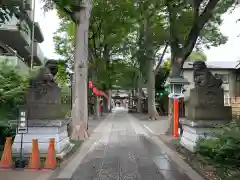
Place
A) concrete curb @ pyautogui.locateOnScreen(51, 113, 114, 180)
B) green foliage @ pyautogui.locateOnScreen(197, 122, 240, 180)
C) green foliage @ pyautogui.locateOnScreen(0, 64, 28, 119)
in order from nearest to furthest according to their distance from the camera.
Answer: green foliage @ pyautogui.locateOnScreen(197, 122, 240, 180), concrete curb @ pyautogui.locateOnScreen(51, 113, 114, 180), green foliage @ pyautogui.locateOnScreen(0, 64, 28, 119)

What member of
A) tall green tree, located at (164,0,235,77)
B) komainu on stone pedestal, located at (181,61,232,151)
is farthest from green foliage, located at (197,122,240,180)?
tall green tree, located at (164,0,235,77)

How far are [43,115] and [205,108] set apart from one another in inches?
210

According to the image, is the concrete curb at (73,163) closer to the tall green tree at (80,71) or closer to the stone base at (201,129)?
the tall green tree at (80,71)

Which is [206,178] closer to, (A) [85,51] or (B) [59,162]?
(B) [59,162]

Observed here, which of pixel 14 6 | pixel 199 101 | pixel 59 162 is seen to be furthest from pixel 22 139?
pixel 199 101

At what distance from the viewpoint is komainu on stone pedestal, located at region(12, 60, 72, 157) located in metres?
9.68

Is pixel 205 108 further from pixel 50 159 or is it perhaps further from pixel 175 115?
pixel 175 115

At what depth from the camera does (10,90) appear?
11938 millimetres

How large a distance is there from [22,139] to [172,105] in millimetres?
10317

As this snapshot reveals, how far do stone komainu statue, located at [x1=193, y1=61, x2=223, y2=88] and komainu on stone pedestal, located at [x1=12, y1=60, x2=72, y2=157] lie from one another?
4.84 m

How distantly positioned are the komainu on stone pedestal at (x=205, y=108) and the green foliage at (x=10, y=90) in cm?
656

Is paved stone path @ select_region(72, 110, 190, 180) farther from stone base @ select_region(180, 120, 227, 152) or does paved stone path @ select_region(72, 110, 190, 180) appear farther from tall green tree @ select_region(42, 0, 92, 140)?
tall green tree @ select_region(42, 0, 92, 140)

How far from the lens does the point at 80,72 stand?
15.7 meters

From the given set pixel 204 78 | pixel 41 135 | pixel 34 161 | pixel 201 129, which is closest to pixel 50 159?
pixel 34 161
